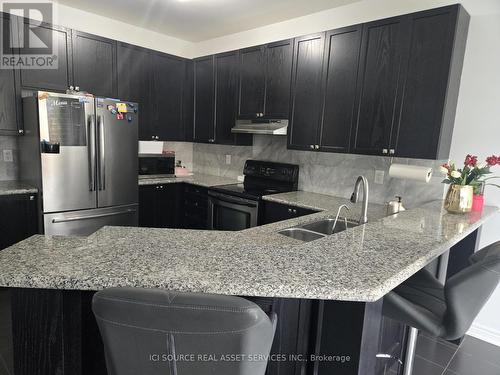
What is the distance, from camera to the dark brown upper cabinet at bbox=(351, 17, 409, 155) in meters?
2.45

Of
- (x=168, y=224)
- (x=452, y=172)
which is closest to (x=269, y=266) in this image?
(x=452, y=172)


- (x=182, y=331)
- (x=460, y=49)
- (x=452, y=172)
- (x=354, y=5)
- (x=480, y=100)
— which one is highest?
(x=354, y=5)

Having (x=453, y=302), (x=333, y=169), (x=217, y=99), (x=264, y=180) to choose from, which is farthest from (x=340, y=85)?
(x=453, y=302)

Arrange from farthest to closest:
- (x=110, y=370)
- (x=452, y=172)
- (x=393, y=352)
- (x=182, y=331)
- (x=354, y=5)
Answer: (x=354, y=5) → (x=452, y=172) → (x=393, y=352) → (x=110, y=370) → (x=182, y=331)

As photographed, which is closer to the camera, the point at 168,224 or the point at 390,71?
the point at 390,71

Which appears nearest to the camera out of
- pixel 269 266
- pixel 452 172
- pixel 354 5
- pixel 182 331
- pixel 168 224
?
pixel 182 331

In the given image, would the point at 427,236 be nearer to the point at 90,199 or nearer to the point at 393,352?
the point at 393,352

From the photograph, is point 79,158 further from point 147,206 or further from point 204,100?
point 204,100

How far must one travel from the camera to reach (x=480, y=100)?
2430 millimetres

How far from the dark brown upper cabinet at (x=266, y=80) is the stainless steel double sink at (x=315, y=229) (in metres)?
1.32

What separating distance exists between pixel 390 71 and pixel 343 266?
6.41 feet

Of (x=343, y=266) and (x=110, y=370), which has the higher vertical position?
(x=343, y=266)

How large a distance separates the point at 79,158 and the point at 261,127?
1772 millimetres

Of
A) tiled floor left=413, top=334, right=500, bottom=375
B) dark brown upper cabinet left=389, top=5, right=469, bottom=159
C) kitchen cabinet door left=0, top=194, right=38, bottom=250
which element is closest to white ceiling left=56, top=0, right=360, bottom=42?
dark brown upper cabinet left=389, top=5, right=469, bottom=159
